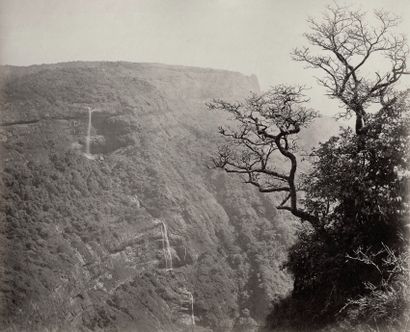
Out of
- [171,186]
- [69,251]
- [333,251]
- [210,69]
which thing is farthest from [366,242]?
[210,69]

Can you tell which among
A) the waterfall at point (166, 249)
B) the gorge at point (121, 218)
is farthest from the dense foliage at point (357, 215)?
the waterfall at point (166, 249)

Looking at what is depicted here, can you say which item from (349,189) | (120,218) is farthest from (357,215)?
(120,218)

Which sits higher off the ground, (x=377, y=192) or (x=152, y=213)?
(x=377, y=192)

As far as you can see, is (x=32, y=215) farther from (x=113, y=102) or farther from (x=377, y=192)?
(x=377, y=192)

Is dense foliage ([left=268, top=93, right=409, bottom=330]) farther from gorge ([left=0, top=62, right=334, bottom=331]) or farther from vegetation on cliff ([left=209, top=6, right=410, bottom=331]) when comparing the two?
gorge ([left=0, top=62, right=334, bottom=331])

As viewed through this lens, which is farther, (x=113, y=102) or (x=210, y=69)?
(x=210, y=69)

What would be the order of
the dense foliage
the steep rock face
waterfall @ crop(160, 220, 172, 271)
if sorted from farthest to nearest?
waterfall @ crop(160, 220, 172, 271) → the steep rock face → the dense foliage

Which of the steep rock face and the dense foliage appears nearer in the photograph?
the dense foliage

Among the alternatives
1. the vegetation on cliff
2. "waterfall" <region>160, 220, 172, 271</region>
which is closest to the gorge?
"waterfall" <region>160, 220, 172, 271</region>
